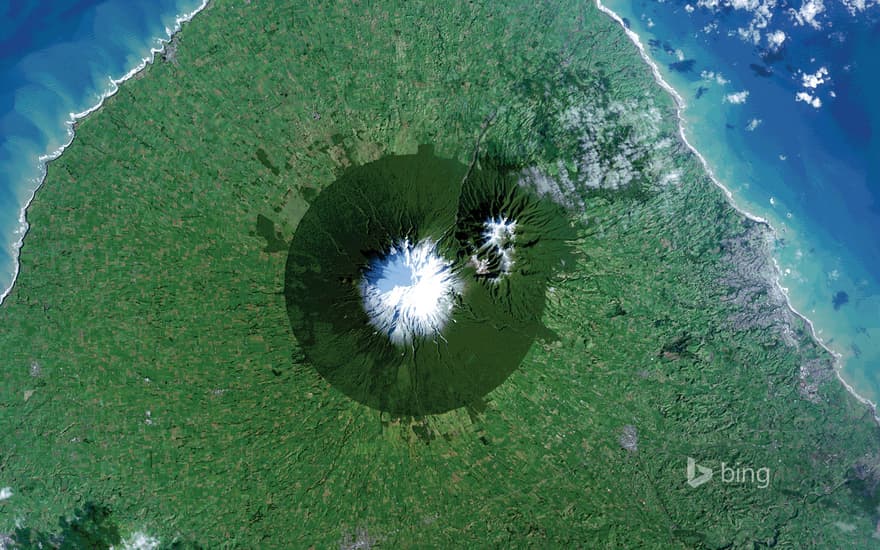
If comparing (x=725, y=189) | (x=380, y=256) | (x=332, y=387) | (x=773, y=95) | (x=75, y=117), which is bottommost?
(x=725, y=189)

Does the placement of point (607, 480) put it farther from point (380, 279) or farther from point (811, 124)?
point (811, 124)

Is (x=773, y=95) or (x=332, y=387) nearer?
(x=332, y=387)

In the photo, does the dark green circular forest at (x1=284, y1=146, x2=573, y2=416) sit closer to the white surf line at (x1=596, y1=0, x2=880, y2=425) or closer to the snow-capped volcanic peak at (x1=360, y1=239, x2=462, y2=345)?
the snow-capped volcanic peak at (x1=360, y1=239, x2=462, y2=345)

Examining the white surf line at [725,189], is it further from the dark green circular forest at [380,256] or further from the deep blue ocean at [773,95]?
the dark green circular forest at [380,256]

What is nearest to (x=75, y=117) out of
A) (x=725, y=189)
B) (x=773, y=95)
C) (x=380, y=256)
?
(x=380, y=256)

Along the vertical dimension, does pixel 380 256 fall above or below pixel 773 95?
above

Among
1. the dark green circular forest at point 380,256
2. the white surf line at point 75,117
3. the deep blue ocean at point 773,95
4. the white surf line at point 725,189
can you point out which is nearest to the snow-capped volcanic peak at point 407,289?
the dark green circular forest at point 380,256

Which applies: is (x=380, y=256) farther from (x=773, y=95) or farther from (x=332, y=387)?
(x=773, y=95)

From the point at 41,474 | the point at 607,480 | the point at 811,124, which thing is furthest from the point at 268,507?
the point at 811,124
